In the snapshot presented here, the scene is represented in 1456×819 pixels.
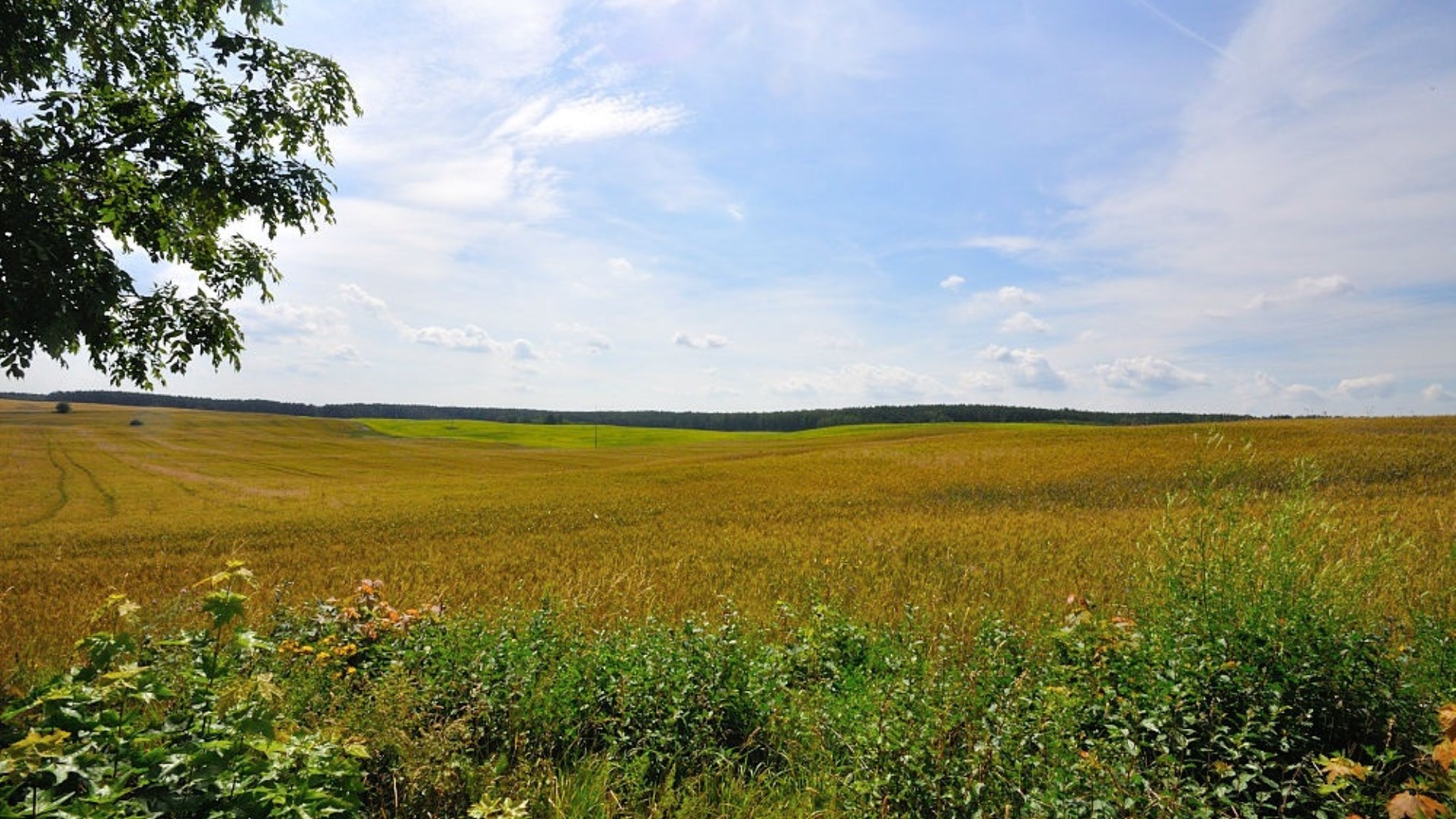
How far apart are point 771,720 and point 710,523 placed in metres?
14.0

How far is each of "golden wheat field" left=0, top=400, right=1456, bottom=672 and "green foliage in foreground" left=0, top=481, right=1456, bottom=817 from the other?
1283 mm

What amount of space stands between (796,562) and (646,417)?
549ft

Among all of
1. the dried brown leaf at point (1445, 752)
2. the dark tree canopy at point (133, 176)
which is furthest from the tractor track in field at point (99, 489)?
the dried brown leaf at point (1445, 752)

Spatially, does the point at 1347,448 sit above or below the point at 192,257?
below

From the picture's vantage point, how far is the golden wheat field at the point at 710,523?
948 cm

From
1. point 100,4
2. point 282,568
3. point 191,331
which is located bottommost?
point 282,568

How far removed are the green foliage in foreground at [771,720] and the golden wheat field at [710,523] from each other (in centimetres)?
128

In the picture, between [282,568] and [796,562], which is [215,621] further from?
[282,568]

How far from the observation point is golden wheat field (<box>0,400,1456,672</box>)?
9484 millimetres

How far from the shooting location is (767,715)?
15.7 ft

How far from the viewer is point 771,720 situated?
470 cm

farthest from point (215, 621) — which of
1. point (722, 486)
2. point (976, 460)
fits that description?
point (976, 460)

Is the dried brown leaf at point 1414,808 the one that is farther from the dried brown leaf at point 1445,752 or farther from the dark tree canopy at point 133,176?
the dark tree canopy at point 133,176

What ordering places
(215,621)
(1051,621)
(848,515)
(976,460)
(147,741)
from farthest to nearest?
(976,460) < (848,515) < (1051,621) < (215,621) < (147,741)
